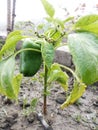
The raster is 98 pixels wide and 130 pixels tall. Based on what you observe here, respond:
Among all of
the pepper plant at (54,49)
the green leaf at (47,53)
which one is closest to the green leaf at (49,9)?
the pepper plant at (54,49)

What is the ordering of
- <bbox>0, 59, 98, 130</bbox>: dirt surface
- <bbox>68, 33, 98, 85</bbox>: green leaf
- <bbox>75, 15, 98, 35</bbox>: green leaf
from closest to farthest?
<bbox>68, 33, 98, 85</bbox>: green leaf → <bbox>75, 15, 98, 35</bbox>: green leaf → <bbox>0, 59, 98, 130</bbox>: dirt surface

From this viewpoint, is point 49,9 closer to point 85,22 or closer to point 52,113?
point 85,22

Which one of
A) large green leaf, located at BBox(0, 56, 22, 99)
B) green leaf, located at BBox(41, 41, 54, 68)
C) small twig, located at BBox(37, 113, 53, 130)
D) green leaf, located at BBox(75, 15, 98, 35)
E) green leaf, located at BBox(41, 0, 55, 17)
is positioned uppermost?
green leaf, located at BBox(41, 0, 55, 17)

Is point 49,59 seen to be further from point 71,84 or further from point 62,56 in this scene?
point 62,56

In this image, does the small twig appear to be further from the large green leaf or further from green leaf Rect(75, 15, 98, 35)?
green leaf Rect(75, 15, 98, 35)

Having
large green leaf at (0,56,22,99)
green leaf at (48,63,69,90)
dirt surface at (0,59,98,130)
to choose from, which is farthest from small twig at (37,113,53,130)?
large green leaf at (0,56,22,99)

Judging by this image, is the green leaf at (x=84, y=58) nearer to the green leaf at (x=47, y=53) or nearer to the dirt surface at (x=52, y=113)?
the green leaf at (x=47, y=53)
